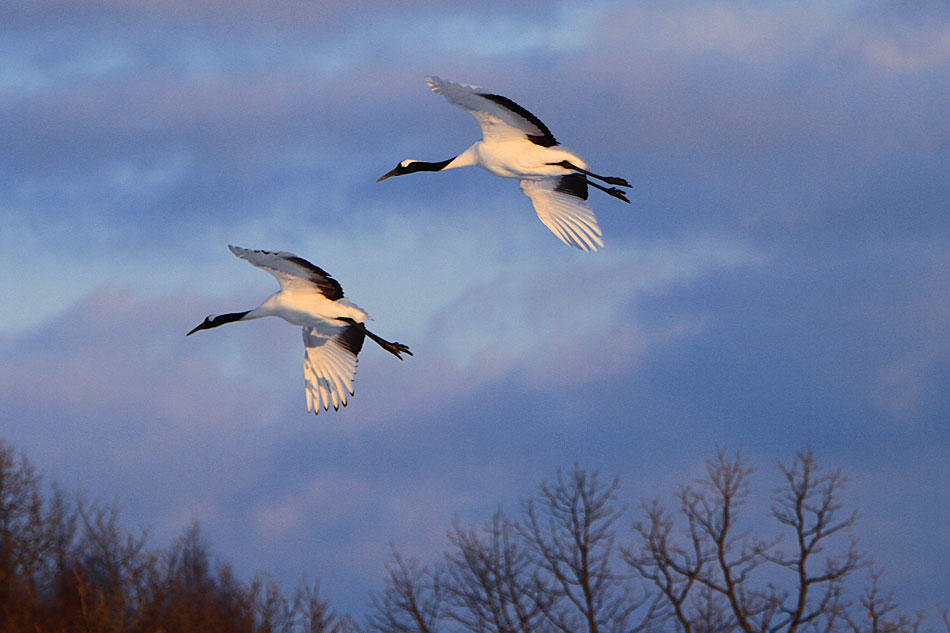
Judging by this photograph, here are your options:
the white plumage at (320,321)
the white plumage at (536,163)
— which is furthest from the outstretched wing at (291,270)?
the white plumage at (536,163)

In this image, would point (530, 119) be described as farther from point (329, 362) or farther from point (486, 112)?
point (329, 362)

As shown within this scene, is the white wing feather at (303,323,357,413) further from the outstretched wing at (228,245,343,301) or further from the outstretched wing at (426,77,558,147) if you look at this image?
the outstretched wing at (426,77,558,147)

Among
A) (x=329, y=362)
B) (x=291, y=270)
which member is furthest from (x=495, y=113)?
(x=329, y=362)

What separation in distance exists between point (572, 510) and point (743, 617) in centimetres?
438

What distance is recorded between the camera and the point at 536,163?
1656 cm

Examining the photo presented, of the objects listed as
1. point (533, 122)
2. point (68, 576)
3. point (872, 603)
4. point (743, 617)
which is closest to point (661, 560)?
point (743, 617)

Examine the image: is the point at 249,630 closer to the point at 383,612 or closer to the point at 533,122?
the point at 383,612

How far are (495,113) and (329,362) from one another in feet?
13.2

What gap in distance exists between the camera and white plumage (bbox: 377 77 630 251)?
1616cm

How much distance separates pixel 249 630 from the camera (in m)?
34.4

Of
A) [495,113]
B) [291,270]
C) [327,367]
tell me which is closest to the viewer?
[495,113]

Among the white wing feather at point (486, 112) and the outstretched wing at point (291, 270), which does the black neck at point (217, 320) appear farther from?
the white wing feather at point (486, 112)

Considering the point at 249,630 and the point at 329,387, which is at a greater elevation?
the point at 249,630

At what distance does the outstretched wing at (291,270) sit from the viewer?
16.4 meters
